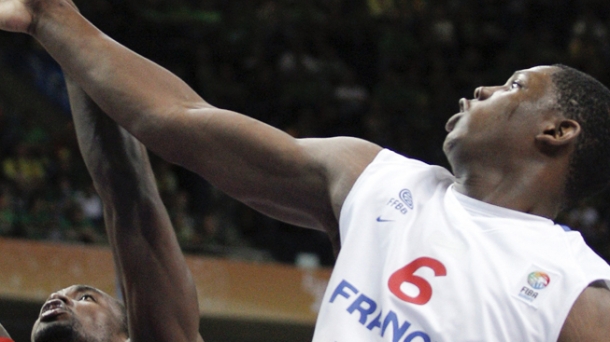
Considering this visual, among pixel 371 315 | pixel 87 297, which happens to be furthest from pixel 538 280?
pixel 87 297

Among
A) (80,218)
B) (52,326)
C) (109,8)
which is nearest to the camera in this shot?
(52,326)

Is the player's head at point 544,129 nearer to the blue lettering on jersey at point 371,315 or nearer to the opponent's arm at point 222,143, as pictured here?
the opponent's arm at point 222,143

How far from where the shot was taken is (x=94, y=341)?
2.99 metres

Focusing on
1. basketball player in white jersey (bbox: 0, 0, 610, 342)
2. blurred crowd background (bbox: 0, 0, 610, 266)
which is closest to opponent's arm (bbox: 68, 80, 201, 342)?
basketball player in white jersey (bbox: 0, 0, 610, 342)

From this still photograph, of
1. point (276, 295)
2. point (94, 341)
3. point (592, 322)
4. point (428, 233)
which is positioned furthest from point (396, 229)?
point (276, 295)

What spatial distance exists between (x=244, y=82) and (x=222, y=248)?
288cm

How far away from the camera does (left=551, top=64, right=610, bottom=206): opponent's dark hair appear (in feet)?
6.53

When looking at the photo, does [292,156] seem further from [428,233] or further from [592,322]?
[592,322]

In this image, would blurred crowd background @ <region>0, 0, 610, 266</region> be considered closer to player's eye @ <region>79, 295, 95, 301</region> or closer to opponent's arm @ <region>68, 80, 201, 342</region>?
player's eye @ <region>79, 295, 95, 301</region>

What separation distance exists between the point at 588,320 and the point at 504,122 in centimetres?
52

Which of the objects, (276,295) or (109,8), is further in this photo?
(109,8)

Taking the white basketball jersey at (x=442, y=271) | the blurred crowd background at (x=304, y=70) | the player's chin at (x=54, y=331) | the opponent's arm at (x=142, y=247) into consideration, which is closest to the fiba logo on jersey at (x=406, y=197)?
the white basketball jersey at (x=442, y=271)

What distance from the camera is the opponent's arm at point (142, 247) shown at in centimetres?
286

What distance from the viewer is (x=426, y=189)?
1951mm
